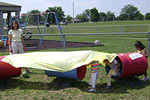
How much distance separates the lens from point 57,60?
5785 mm

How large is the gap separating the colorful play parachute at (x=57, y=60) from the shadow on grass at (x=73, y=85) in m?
0.66

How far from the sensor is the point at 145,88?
19.5 feet

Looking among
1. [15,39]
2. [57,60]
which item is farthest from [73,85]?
[15,39]

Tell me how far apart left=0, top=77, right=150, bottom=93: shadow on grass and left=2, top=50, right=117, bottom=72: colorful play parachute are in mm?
655

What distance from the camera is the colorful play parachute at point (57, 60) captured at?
5.62 m

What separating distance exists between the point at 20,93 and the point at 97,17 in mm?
98884

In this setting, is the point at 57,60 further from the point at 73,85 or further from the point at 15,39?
the point at 15,39

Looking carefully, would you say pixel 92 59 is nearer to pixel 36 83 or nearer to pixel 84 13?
pixel 36 83

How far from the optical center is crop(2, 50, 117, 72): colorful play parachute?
5.62m

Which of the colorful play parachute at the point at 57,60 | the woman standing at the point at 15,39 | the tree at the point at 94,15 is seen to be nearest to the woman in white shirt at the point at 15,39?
the woman standing at the point at 15,39

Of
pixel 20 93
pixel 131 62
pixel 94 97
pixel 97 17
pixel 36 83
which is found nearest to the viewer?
pixel 94 97

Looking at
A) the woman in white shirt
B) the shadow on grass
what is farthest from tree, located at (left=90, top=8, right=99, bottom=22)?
the shadow on grass

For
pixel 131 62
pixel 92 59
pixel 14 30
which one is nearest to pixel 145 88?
pixel 131 62

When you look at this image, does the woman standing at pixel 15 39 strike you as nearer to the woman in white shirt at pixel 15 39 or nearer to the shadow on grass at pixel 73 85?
the woman in white shirt at pixel 15 39
